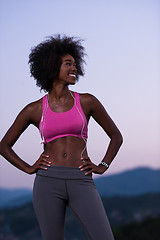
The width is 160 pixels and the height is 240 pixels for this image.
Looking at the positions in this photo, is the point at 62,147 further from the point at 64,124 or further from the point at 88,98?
the point at 88,98

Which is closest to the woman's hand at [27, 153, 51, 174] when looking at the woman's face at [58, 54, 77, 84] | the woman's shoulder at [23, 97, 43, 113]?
the woman's shoulder at [23, 97, 43, 113]

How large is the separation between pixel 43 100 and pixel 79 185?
0.93 metres

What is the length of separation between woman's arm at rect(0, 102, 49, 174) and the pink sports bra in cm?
16

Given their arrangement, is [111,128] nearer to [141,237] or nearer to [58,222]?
[58,222]

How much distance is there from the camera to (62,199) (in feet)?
12.8

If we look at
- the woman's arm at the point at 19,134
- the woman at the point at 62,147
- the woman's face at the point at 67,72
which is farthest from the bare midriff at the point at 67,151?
the woman's face at the point at 67,72

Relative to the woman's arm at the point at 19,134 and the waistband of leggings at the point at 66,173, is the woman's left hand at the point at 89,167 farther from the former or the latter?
the woman's arm at the point at 19,134

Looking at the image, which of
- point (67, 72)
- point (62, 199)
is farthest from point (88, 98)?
point (62, 199)

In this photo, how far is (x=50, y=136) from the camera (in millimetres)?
4031

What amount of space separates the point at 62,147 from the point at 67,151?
2.4 inches

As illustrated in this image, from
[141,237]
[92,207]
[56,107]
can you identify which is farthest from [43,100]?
[141,237]

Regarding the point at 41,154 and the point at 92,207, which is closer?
the point at 92,207

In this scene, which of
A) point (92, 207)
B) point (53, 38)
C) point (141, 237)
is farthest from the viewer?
point (141, 237)

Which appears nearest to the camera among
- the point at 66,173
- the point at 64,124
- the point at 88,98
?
the point at 66,173
